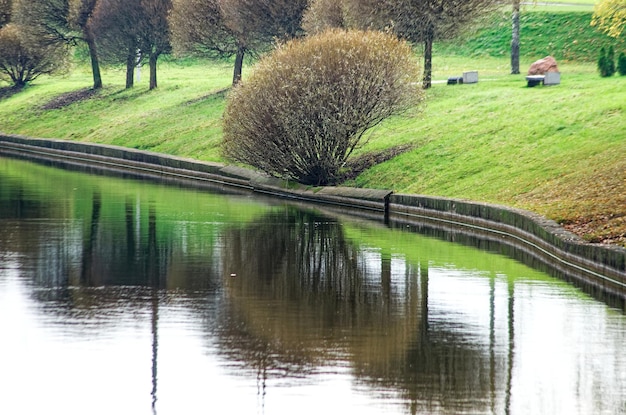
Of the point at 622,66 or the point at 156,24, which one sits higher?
the point at 156,24

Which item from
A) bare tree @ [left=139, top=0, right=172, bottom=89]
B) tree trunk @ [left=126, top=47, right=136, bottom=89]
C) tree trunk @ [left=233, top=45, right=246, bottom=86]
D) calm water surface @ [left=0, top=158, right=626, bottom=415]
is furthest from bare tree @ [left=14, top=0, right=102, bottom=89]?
calm water surface @ [left=0, top=158, right=626, bottom=415]

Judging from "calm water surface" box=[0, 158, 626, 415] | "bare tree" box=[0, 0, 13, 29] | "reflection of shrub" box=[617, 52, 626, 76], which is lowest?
"calm water surface" box=[0, 158, 626, 415]

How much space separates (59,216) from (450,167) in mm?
12518

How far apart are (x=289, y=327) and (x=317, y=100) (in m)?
21.0

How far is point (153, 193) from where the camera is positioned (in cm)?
3966

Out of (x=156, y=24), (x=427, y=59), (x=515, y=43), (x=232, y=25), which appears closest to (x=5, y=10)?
(x=156, y=24)

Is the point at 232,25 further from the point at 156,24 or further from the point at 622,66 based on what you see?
the point at 622,66

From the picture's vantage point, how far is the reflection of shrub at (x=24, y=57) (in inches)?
3076

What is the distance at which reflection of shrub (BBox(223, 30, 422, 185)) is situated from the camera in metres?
37.6

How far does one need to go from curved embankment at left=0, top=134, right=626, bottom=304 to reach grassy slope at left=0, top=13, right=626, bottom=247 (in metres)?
0.78

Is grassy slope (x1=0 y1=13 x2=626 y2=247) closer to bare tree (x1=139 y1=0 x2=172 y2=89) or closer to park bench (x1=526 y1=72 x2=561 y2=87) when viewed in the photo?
park bench (x1=526 y1=72 x2=561 y2=87)

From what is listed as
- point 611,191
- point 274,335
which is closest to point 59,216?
point 611,191

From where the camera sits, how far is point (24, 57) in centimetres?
8538

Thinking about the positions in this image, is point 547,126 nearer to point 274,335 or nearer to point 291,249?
point 291,249
